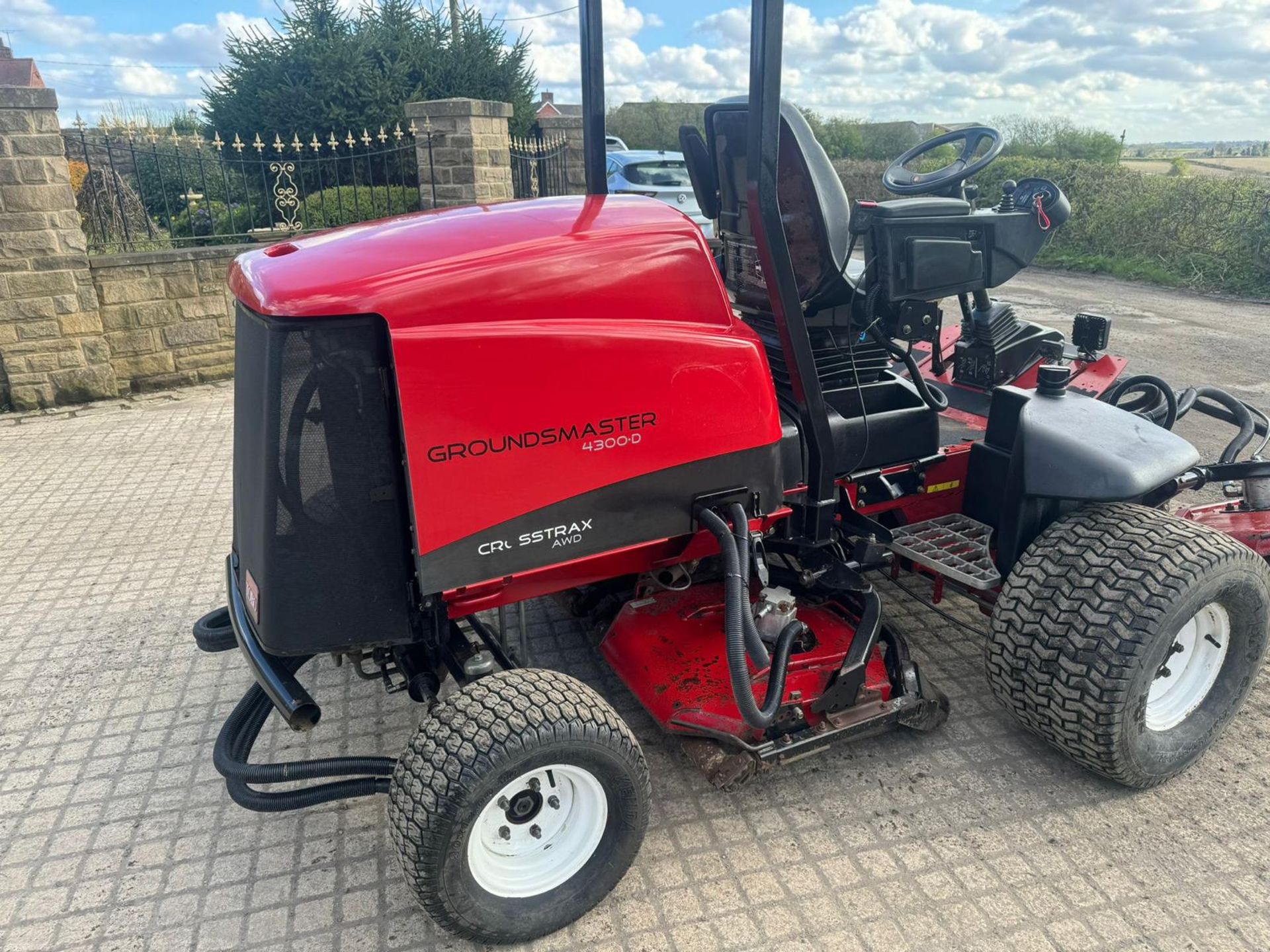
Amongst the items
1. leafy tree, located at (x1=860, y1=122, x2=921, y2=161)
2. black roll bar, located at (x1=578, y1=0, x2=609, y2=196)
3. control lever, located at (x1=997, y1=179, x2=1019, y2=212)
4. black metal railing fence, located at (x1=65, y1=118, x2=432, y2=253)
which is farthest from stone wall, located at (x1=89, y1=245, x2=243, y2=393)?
leafy tree, located at (x1=860, y1=122, x2=921, y2=161)

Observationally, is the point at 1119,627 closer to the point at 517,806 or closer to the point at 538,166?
the point at 517,806

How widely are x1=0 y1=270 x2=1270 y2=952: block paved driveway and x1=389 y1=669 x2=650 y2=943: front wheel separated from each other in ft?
0.49

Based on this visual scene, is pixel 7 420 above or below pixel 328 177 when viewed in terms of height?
below

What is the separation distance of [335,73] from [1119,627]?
998cm

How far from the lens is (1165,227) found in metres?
14.0

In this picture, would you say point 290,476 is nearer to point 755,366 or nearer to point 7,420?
point 755,366

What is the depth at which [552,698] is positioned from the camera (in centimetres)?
228

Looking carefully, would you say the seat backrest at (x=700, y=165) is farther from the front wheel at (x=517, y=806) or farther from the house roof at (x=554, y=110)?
the house roof at (x=554, y=110)

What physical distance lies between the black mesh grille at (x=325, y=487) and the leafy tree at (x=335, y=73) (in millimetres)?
8802

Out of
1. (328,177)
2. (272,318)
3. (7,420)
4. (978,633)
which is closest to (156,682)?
(272,318)

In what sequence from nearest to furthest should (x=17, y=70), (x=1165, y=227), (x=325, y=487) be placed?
1. (x=325, y=487)
2. (x=1165, y=227)
3. (x=17, y=70)

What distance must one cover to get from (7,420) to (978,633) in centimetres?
714

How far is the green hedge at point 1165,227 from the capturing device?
490 inches

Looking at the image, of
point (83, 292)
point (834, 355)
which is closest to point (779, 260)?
point (834, 355)
